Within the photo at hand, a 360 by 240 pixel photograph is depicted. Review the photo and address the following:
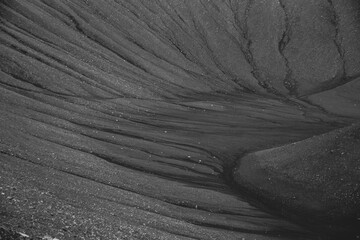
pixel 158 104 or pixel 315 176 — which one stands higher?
pixel 158 104

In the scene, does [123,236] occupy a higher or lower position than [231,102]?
lower

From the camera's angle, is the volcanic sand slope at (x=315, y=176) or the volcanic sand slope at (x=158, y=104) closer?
the volcanic sand slope at (x=158, y=104)

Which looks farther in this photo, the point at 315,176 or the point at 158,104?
the point at 158,104

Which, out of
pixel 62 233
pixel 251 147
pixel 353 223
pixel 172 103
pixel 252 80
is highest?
pixel 252 80

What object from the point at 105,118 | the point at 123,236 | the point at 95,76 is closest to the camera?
the point at 123,236

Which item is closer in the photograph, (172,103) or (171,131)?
(171,131)

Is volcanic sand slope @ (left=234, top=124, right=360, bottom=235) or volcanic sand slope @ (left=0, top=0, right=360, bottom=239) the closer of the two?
volcanic sand slope @ (left=0, top=0, right=360, bottom=239)

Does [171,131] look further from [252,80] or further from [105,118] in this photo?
[252,80]

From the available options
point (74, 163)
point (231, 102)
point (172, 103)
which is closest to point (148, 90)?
point (172, 103)
